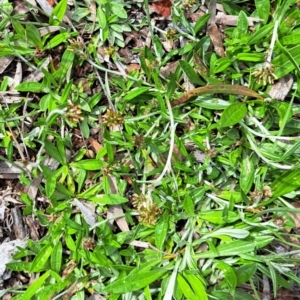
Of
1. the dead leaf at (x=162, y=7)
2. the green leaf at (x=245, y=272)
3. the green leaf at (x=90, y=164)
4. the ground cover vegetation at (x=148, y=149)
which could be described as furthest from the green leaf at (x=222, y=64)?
the green leaf at (x=245, y=272)

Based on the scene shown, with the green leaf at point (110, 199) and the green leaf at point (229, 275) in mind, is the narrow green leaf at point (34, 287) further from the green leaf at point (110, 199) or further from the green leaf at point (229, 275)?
the green leaf at point (229, 275)

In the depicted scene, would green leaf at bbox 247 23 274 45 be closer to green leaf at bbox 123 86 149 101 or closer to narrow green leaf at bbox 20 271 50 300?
green leaf at bbox 123 86 149 101

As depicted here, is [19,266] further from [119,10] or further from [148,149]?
[119,10]

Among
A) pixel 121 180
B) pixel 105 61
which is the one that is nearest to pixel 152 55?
pixel 105 61

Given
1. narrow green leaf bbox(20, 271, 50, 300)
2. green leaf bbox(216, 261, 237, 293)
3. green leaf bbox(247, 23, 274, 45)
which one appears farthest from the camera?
narrow green leaf bbox(20, 271, 50, 300)

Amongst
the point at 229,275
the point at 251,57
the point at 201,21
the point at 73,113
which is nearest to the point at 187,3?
the point at 201,21

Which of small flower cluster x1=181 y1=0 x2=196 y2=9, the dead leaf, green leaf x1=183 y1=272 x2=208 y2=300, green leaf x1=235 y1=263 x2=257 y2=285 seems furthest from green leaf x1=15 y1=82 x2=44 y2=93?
green leaf x1=235 y1=263 x2=257 y2=285

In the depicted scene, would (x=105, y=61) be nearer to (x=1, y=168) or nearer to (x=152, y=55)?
(x=152, y=55)
